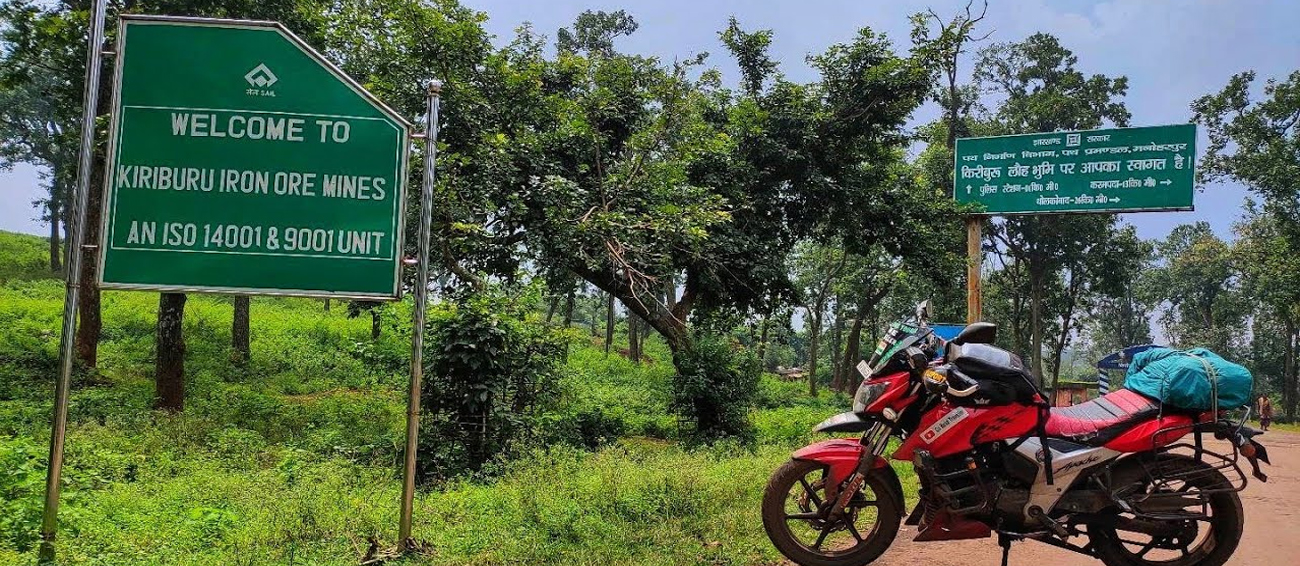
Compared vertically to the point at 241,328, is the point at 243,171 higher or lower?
higher

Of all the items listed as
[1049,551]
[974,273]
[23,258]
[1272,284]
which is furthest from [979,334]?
[23,258]

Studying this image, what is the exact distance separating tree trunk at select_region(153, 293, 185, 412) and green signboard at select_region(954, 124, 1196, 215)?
12.7 metres

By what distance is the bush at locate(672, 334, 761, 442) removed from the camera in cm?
1256

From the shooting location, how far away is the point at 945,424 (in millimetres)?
4066

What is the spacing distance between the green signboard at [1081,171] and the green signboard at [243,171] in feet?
34.5

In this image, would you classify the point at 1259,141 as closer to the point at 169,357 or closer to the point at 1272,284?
the point at 1272,284

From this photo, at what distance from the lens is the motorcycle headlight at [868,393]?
4.16 m

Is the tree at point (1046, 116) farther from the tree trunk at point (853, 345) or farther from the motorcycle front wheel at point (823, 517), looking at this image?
the motorcycle front wheel at point (823, 517)

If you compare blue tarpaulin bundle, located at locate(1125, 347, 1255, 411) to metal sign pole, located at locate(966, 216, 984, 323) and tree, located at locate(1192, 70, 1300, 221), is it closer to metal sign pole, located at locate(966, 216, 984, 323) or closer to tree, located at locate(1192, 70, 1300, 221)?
metal sign pole, located at locate(966, 216, 984, 323)

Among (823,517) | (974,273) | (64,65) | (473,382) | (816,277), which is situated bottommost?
(823,517)

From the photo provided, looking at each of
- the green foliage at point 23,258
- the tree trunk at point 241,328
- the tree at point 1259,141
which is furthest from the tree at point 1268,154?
the green foliage at point 23,258

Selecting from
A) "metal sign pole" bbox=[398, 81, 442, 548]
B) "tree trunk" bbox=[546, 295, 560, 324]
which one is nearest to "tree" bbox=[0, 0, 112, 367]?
"tree trunk" bbox=[546, 295, 560, 324]

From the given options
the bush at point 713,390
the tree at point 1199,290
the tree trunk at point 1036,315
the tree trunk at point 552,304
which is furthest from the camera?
the tree at point 1199,290

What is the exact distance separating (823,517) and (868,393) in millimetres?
763
